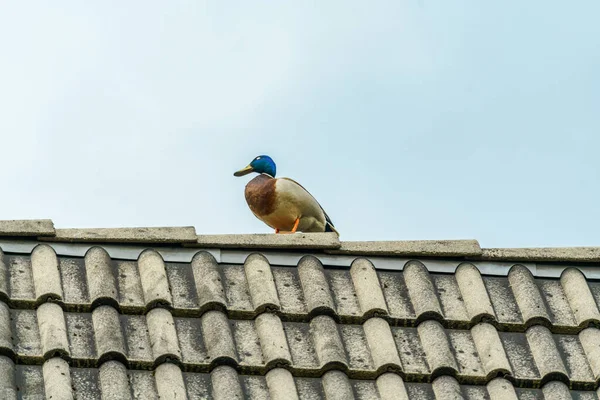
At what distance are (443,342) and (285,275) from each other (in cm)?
76

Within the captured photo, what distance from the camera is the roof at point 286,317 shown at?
4.99m

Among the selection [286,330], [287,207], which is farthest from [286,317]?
[287,207]

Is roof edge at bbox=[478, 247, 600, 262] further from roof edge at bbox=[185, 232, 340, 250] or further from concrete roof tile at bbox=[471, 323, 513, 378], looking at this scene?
roof edge at bbox=[185, 232, 340, 250]

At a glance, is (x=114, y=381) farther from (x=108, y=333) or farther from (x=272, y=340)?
(x=272, y=340)

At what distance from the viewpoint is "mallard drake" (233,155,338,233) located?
26.2 ft

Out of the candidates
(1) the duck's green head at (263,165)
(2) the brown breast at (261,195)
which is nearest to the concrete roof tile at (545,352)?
(2) the brown breast at (261,195)

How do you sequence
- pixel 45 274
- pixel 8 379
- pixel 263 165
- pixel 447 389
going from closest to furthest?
pixel 8 379
pixel 447 389
pixel 45 274
pixel 263 165

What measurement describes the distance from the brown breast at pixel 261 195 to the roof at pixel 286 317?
2.02 meters

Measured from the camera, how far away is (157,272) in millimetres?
5566

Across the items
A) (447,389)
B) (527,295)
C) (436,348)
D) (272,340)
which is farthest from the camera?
(527,295)

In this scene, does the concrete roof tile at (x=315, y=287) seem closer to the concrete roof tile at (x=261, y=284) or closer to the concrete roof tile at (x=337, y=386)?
the concrete roof tile at (x=261, y=284)

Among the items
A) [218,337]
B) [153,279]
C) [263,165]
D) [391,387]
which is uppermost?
[263,165]

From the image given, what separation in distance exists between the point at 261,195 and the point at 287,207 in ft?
0.59

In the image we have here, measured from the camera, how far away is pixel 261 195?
8062 millimetres
